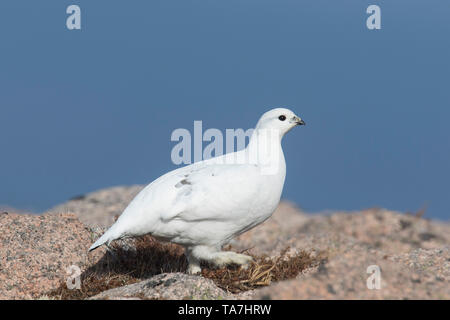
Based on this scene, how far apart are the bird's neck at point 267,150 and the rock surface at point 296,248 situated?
1.28 meters

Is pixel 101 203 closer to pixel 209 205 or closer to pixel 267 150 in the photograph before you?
pixel 267 150

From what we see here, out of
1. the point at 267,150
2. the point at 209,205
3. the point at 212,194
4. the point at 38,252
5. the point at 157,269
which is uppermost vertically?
the point at 267,150

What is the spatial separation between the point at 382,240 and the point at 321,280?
7643 mm

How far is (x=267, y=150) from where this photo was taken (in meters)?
7.11

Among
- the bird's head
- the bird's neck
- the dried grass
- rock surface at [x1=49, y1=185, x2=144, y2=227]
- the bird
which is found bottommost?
rock surface at [x1=49, y1=185, x2=144, y2=227]

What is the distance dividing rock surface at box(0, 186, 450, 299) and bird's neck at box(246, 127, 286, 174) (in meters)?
1.28

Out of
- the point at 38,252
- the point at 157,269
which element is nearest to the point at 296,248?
the point at 157,269

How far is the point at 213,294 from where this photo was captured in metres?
6.09

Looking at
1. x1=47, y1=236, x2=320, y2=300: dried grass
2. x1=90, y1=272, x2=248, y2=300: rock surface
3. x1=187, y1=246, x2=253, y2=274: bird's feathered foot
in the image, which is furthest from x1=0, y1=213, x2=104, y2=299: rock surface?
x1=187, y1=246, x2=253, y2=274: bird's feathered foot

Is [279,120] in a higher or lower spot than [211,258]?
higher

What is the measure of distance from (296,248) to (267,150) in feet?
15.7

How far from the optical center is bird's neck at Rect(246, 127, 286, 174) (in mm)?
7004

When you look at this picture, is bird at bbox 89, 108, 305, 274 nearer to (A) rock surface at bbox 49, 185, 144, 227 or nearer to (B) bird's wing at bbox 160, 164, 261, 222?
(B) bird's wing at bbox 160, 164, 261, 222
